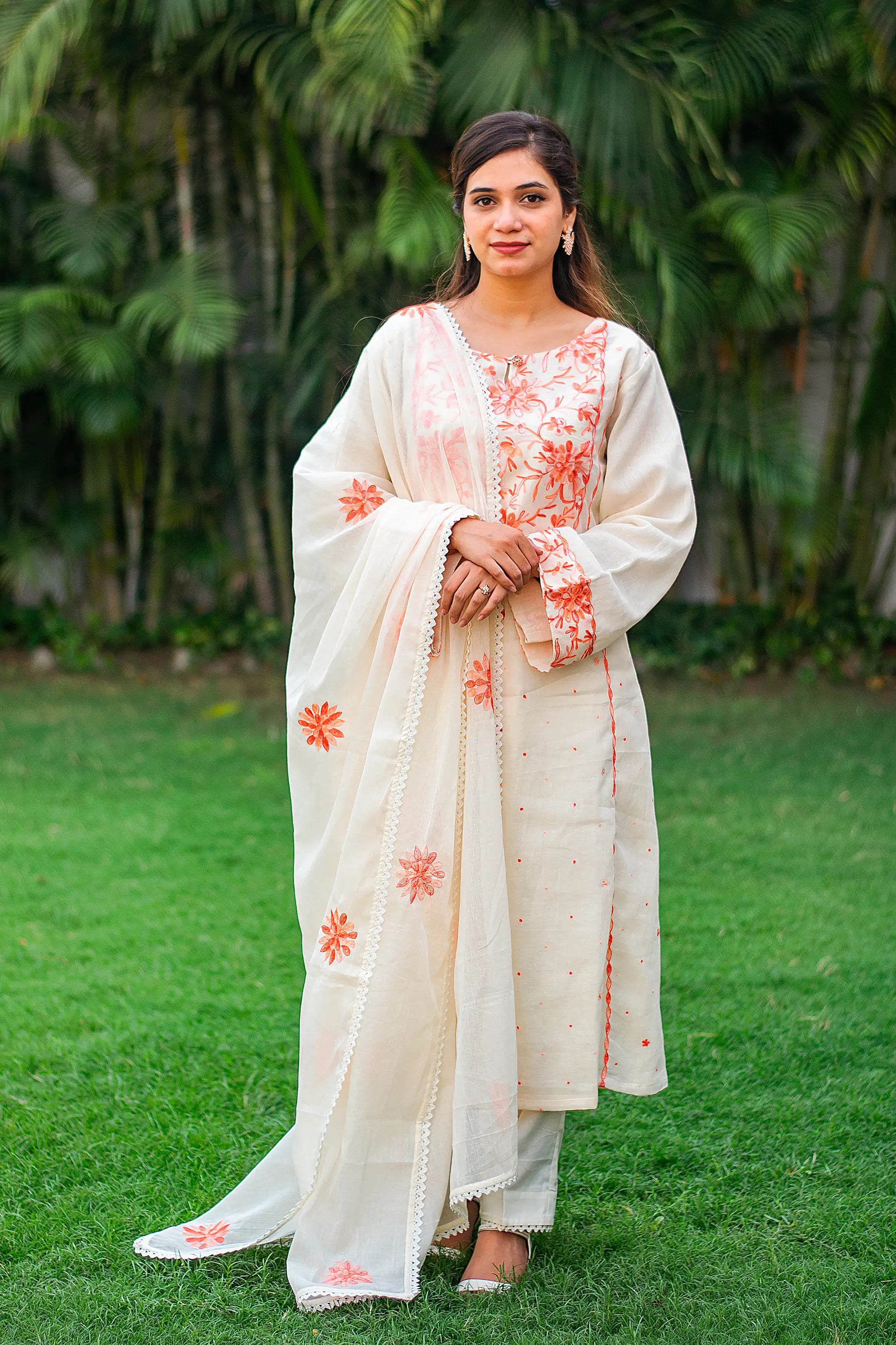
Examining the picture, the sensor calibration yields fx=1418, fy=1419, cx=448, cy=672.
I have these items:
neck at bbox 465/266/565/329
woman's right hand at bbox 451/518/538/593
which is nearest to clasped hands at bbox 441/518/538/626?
woman's right hand at bbox 451/518/538/593

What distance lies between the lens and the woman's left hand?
2.12 metres

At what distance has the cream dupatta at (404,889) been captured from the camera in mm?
2146

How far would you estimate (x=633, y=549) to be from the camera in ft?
7.26

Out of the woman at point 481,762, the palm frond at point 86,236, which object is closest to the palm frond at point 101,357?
the palm frond at point 86,236

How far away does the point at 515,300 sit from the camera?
225 cm

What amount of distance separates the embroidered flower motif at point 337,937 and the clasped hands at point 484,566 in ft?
1.63

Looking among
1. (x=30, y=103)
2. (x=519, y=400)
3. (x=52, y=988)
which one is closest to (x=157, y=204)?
(x=30, y=103)

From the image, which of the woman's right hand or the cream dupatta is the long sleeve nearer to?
the woman's right hand

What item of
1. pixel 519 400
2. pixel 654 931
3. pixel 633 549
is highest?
pixel 519 400

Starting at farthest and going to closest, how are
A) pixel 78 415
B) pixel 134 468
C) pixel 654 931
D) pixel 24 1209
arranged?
pixel 134 468
pixel 78 415
pixel 24 1209
pixel 654 931

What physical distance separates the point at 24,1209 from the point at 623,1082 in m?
1.05

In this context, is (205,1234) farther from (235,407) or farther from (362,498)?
(235,407)

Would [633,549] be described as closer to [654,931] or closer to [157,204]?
[654,931]

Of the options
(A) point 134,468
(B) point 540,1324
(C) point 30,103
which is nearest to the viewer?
(B) point 540,1324
